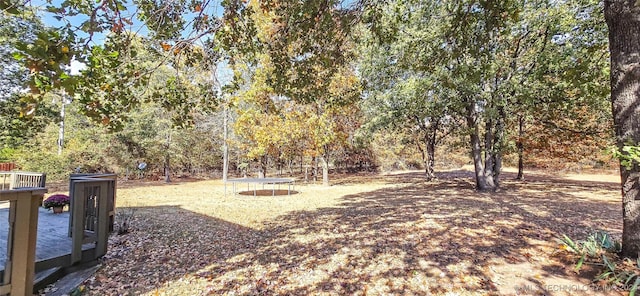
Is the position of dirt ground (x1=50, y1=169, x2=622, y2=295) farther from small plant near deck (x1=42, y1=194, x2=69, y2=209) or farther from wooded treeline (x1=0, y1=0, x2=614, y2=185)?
wooded treeline (x1=0, y1=0, x2=614, y2=185)

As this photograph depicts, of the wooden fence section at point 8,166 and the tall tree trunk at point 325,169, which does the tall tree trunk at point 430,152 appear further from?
the wooden fence section at point 8,166

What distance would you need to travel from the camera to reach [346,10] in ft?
15.1

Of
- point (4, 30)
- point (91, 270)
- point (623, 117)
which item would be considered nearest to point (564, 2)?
point (623, 117)

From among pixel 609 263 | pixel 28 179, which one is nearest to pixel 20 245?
pixel 609 263

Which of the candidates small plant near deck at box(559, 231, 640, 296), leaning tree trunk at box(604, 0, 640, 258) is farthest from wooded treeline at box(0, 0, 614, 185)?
small plant near deck at box(559, 231, 640, 296)

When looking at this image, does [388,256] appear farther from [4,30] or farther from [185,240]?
[4,30]

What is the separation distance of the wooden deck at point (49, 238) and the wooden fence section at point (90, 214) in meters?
0.13

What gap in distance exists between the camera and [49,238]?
4.23 meters

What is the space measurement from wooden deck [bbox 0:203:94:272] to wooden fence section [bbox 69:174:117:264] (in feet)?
0.42

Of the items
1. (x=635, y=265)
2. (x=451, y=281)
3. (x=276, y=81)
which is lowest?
(x=451, y=281)

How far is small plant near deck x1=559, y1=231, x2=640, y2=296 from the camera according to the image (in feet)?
9.29

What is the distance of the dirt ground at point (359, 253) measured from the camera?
318cm

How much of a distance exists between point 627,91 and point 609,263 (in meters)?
1.90

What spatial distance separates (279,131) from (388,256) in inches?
424
